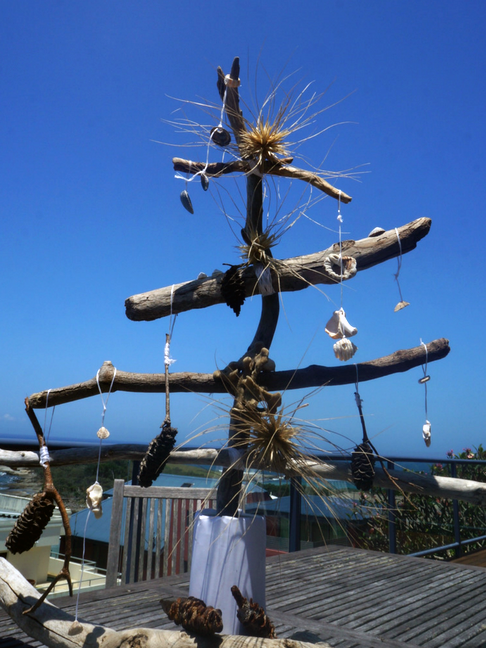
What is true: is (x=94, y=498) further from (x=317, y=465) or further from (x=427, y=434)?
(x=427, y=434)

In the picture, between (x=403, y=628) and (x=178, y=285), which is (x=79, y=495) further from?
(x=403, y=628)

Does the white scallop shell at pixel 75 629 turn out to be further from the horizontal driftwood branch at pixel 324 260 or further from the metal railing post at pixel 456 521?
the metal railing post at pixel 456 521

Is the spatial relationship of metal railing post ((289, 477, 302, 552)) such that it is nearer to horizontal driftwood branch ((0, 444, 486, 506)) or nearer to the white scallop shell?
horizontal driftwood branch ((0, 444, 486, 506))

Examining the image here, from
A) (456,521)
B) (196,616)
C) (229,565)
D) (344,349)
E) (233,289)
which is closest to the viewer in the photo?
(196,616)

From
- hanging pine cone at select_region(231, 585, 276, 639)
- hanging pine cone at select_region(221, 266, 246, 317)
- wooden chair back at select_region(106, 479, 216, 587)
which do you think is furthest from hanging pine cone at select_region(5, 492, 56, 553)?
wooden chair back at select_region(106, 479, 216, 587)

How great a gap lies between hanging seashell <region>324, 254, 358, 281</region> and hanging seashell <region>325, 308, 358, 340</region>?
4.4 inches

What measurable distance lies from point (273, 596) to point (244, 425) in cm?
107

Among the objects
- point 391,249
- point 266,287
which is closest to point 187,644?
point 266,287

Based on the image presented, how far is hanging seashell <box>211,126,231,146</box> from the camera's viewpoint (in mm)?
1691

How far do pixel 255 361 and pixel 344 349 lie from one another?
11.8 inches

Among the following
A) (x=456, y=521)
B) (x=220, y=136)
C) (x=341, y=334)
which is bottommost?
(x=456, y=521)

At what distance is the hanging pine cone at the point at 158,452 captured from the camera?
5.13 feet

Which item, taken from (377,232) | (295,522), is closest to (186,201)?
(377,232)

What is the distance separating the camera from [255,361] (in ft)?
5.33
